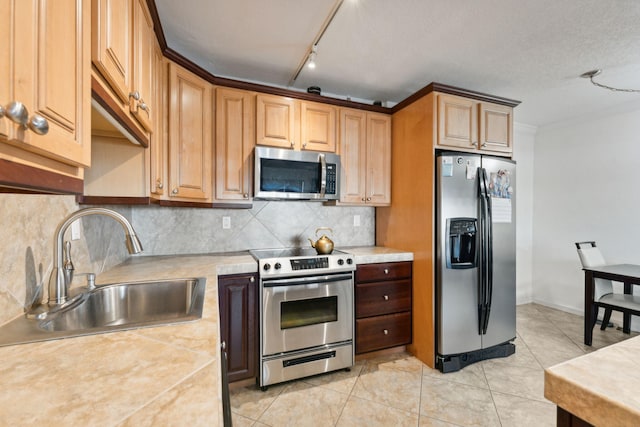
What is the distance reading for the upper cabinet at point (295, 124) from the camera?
7.82 feet

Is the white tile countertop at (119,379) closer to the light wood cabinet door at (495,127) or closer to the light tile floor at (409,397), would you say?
the light tile floor at (409,397)

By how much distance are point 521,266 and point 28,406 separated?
485 centimetres

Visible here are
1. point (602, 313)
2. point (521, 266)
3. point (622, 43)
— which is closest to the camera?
point (622, 43)

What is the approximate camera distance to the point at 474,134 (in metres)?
2.47

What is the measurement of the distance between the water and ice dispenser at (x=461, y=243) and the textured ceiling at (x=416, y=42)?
132cm

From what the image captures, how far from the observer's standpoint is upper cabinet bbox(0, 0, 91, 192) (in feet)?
Answer: 1.43

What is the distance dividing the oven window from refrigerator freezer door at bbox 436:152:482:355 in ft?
2.89

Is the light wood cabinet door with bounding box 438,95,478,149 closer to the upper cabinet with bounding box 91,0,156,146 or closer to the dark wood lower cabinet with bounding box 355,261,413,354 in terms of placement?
the dark wood lower cabinet with bounding box 355,261,413,354

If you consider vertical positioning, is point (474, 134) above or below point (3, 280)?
above

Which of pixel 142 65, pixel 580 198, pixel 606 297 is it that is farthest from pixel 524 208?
pixel 142 65

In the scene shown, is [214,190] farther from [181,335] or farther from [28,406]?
[28,406]

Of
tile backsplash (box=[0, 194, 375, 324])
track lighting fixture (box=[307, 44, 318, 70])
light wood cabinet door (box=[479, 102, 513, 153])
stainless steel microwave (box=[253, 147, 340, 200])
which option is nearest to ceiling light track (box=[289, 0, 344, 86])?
track lighting fixture (box=[307, 44, 318, 70])

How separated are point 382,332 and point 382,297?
0.31 m

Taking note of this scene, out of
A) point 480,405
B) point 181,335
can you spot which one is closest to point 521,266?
point 480,405
